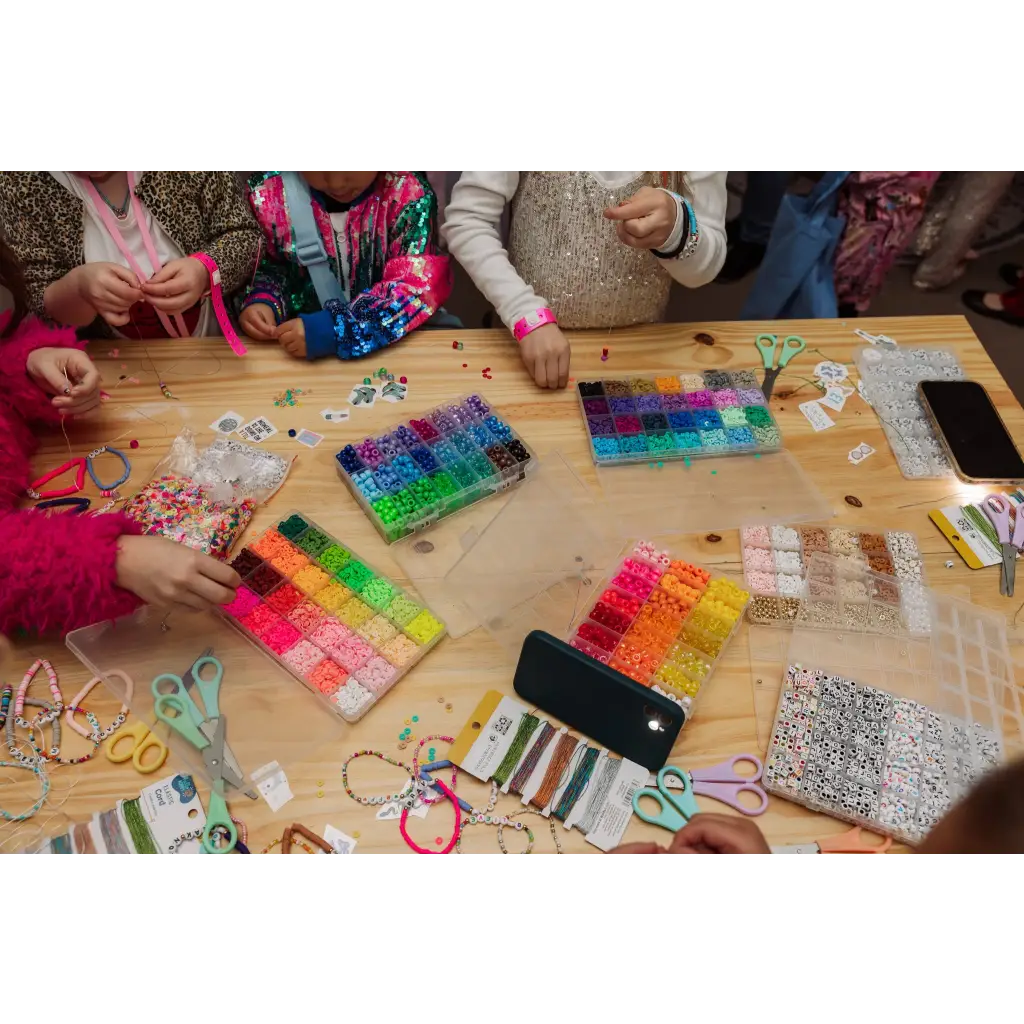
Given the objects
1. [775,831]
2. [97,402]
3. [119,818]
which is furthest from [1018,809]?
[97,402]

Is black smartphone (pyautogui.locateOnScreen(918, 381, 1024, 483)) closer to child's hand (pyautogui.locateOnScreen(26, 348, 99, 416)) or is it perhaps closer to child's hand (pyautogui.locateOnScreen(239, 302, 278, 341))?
child's hand (pyautogui.locateOnScreen(239, 302, 278, 341))

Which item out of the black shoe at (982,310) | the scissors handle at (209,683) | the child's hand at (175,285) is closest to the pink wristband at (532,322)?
the child's hand at (175,285)

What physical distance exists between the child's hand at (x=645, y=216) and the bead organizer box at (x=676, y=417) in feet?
1.05

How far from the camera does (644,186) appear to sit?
1.80m

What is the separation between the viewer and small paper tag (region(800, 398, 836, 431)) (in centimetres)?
176

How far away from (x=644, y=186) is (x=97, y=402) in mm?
1298

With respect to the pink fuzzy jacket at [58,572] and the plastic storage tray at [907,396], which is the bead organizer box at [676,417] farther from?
the pink fuzzy jacket at [58,572]

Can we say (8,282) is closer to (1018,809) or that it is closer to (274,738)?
(274,738)

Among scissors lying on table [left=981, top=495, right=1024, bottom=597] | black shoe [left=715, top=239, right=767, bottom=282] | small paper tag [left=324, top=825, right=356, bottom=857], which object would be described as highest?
scissors lying on table [left=981, top=495, right=1024, bottom=597]

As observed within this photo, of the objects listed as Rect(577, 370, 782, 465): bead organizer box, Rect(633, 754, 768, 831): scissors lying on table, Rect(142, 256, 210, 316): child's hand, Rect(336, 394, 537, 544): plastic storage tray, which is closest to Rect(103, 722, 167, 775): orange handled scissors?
Rect(336, 394, 537, 544): plastic storage tray

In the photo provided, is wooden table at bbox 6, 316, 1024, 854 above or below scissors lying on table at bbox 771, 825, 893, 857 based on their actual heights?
above

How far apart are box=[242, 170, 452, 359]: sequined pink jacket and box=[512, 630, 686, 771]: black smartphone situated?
0.93 metres

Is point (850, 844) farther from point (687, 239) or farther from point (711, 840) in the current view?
point (687, 239)

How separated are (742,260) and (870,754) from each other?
2.64 m
